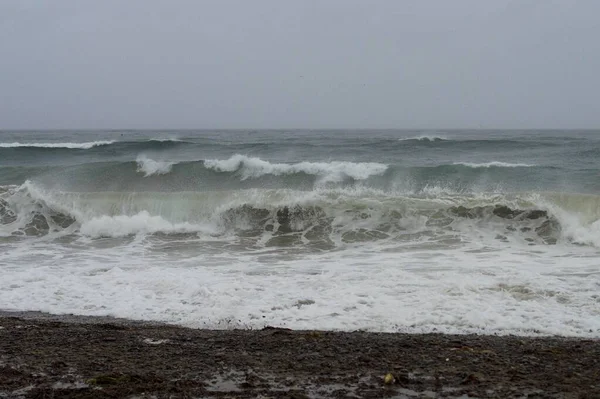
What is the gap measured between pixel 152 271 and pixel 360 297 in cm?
328

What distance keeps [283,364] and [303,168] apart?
13441 millimetres

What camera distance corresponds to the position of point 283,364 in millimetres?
4258

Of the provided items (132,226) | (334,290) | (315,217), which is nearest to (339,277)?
(334,290)

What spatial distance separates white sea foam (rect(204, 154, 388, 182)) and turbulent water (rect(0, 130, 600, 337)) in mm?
57

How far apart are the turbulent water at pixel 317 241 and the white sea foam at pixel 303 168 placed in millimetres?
57

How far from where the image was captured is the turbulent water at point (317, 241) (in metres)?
6.27

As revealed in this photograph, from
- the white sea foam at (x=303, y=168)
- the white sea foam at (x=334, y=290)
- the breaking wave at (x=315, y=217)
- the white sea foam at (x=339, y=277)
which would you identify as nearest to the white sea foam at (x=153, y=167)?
the white sea foam at (x=303, y=168)

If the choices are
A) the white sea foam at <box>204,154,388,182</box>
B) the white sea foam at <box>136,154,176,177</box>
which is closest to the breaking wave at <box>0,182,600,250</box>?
the white sea foam at <box>204,154,388,182</box>

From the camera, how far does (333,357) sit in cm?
439

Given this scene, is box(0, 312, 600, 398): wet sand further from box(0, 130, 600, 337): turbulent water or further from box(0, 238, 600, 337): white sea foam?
box(0, 130, 600, 337): turbulent water

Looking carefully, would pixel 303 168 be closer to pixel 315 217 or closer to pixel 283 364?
pixel 315 217

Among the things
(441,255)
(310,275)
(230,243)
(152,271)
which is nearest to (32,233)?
(230,243)

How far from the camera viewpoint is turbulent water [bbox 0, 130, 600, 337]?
6.27m

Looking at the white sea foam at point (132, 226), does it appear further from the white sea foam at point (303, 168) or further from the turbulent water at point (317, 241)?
the white sea foam at point (303, 168)
